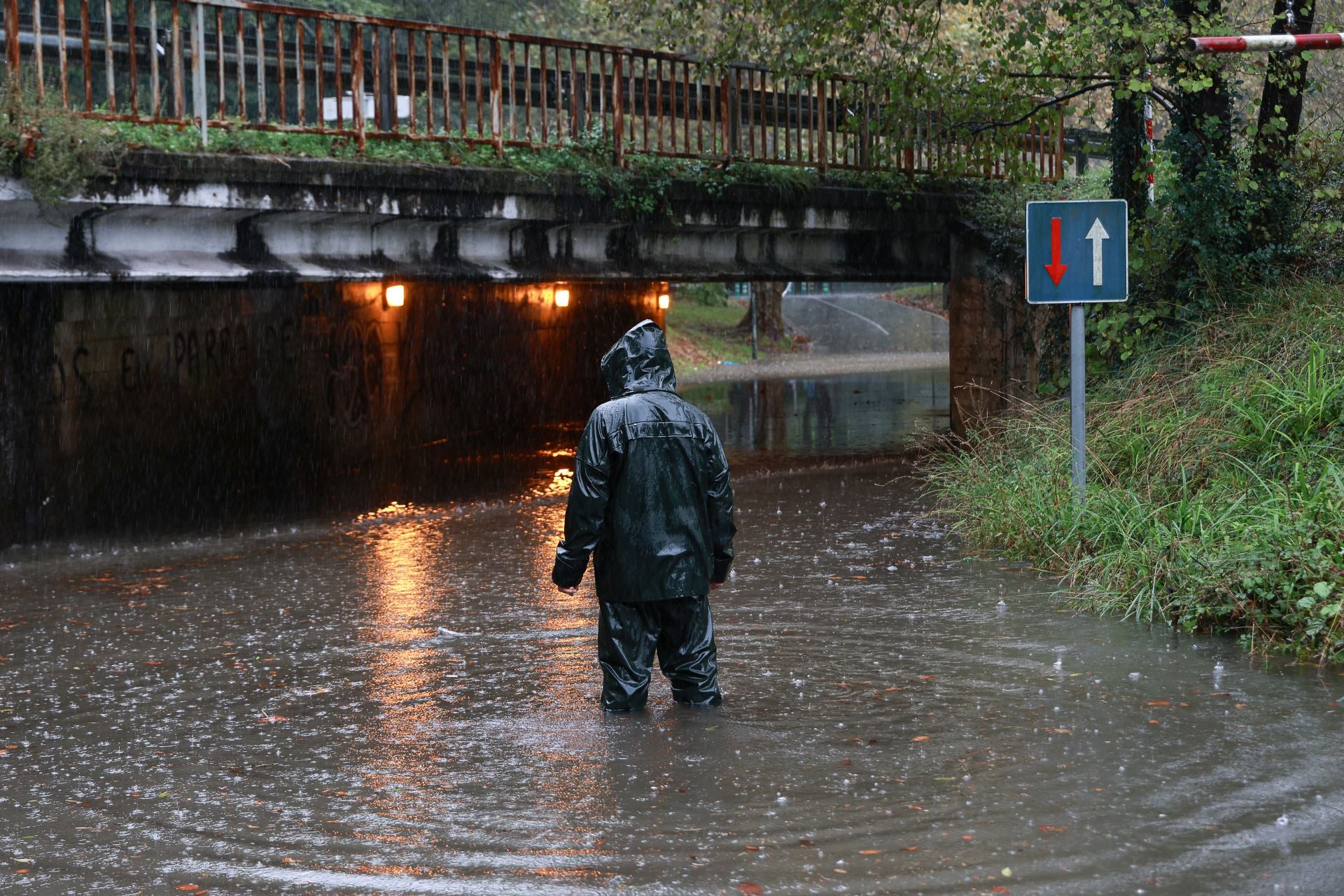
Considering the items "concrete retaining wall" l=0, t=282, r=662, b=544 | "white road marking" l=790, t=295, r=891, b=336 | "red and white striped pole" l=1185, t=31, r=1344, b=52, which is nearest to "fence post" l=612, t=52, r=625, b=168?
"concrete retaining wall" l=0, t=282, r=662, b=544

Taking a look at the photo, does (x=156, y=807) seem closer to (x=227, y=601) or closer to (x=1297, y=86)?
(x=227, y=601)

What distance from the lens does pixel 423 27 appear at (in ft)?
43.9

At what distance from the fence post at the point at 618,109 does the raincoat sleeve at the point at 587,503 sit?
889 cm

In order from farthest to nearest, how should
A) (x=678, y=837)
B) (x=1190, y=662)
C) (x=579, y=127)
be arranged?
(x=579, y=127), (x=1190, y=662), (x=678, y=837)

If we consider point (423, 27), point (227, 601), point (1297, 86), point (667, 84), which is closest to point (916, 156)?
point (667, 84)

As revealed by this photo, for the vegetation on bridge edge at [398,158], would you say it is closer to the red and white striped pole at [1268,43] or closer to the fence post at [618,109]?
the fence post at [618,109]

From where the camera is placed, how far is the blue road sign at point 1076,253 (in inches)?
390

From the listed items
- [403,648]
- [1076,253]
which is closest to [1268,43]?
[1076,253]

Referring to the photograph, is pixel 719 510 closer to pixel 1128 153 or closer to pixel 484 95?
pixel 484 95

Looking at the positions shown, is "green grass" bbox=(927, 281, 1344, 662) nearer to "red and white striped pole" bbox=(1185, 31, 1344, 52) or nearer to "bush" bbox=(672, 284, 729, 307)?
"red and white striped pole" bbox=(1185, 31, 1344, 52)

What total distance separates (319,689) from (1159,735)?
398 cm

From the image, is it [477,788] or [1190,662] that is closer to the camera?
[477,788]

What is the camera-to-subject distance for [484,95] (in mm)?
14516

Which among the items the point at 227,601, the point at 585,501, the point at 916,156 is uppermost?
the point at 916,156
